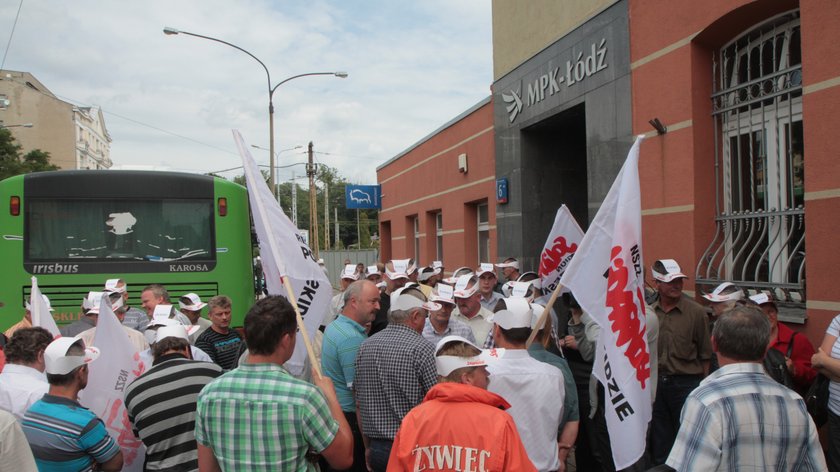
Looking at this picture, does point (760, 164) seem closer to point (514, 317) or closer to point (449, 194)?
point (514, 317)

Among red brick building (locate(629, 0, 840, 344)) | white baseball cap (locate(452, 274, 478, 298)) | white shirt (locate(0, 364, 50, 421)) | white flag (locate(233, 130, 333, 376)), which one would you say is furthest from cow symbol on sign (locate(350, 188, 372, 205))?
white shirt (locate(0, 364, 50, 421))

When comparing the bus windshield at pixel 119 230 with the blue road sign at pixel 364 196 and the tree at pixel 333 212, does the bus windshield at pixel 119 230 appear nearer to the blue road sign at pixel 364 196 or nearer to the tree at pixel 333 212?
the blue road sign at pixel 364 196

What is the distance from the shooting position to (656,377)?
5.31m

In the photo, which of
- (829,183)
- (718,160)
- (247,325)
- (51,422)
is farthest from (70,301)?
(829,183)

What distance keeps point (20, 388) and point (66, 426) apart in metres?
0.65

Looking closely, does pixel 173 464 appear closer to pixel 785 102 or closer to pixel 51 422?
pixel 51 422

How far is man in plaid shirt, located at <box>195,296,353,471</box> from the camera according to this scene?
274cm

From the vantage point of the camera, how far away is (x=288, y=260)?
419cm

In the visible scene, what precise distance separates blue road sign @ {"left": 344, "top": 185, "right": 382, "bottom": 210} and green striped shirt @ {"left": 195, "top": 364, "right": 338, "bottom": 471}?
20.7m

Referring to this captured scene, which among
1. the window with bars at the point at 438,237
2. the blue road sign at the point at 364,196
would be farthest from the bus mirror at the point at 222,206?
the blue road sign at the point at 364,196

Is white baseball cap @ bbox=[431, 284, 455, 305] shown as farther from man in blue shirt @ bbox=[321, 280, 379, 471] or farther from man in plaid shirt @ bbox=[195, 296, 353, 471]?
man in plaid shirt @ bbox=[195, 296, 353, 471]

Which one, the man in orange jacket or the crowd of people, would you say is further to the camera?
the crowd of people

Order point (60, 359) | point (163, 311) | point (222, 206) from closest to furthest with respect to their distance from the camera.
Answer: point (60, 359)
point (163, 311)
point (222, 206)

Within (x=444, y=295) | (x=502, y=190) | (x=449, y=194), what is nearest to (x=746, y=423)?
(x=444, y=295)
